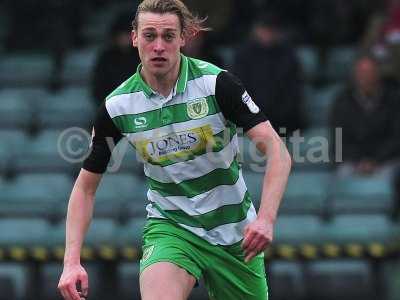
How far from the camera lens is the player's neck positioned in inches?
215

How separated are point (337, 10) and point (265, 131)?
17.9 feet

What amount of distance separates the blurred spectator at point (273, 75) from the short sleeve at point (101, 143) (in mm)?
4072

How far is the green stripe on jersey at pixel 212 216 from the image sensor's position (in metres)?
5.55

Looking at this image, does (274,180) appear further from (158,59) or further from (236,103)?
(158,59)

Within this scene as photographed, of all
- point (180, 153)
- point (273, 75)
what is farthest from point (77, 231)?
point (273, 75)

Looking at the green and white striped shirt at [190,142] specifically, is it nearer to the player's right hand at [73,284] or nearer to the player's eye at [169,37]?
the player's eye at [169,37]

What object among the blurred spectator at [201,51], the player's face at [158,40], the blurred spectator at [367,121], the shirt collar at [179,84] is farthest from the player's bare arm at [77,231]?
the blurred spectator at [201,51]

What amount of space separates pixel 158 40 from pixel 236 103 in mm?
454

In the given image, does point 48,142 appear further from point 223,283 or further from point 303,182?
point 223,283

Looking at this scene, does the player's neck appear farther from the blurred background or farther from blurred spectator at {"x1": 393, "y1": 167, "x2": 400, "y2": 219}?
blurred spectator at {"x1": 393, "y1": 167, "x2": 400, "y2": 219}

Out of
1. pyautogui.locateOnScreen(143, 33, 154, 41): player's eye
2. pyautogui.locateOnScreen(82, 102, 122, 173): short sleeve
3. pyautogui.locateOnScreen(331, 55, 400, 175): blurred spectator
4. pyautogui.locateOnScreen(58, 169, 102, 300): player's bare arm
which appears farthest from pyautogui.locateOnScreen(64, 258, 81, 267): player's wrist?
pyautogui.locateOnScreen(331, 55, 400, 175): blurred spectator

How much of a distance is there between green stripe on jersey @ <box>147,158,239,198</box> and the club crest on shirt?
28cm

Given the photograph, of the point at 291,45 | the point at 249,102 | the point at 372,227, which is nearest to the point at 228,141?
the point at 249,102

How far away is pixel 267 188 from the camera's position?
16.6 ft
